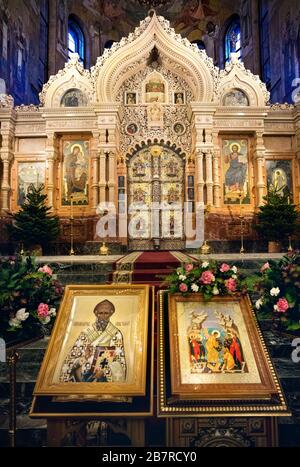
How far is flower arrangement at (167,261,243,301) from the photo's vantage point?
4.00 meters

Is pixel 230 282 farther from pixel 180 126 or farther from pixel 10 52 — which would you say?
pixel 10 52

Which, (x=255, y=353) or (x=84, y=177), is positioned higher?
(x=84, y=177)

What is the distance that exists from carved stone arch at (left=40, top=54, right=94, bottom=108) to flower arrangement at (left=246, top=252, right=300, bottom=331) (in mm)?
9982

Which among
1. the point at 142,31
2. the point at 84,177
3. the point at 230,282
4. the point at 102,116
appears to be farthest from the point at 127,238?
the point at 230,282

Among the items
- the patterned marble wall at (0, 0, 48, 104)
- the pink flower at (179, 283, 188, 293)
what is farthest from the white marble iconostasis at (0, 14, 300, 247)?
the pink flower at (179, 283, 188, 293)

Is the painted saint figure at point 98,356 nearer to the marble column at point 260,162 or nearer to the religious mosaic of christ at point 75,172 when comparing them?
the religious mosaic of christ at point 75,172

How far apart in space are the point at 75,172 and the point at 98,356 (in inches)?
400

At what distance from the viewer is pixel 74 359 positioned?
3.41m

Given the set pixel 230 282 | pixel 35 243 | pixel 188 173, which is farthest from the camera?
pixel 188 173

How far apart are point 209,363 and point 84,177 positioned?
33.7 ft

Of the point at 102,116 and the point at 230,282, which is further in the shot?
the point at 102,116

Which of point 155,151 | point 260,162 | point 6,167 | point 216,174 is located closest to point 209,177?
point 216,174

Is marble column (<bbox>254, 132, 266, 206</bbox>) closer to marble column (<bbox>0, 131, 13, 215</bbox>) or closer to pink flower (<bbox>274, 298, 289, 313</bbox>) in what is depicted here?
marble column (<bbox>0, 131, 13, 215</bbox>)

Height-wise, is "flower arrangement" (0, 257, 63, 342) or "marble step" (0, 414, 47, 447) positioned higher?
"flower arrangement" (0, 257, 63, 342)
